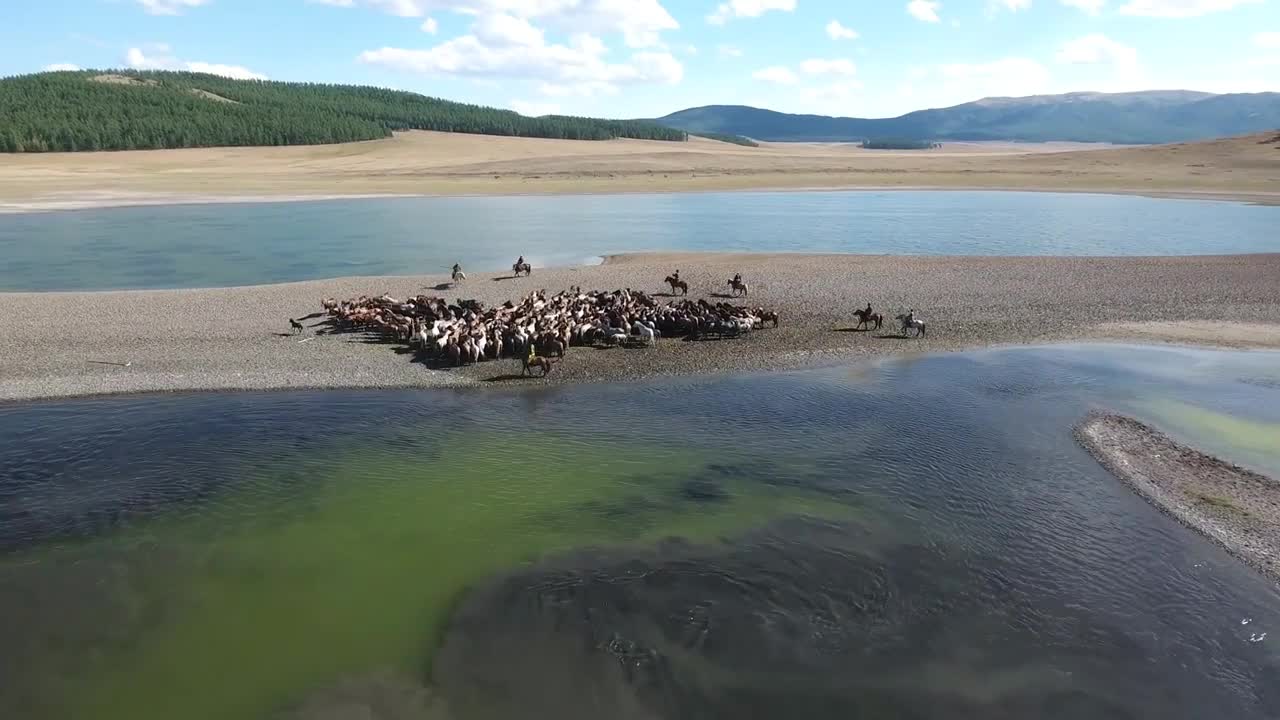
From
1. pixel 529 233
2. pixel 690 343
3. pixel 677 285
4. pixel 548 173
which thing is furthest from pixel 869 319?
pixel 548 173

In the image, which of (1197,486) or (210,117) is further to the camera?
(210,117)

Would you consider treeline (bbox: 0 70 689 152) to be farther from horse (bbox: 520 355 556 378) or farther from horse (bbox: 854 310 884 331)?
horse (bbox: 854 310 884 331)

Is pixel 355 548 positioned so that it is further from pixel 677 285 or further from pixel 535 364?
pixel 677 285

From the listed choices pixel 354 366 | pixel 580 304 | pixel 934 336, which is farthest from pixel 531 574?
pixel 934 336

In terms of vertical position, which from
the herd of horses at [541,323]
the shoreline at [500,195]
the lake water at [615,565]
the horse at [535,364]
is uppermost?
the shoreline at [500,195]

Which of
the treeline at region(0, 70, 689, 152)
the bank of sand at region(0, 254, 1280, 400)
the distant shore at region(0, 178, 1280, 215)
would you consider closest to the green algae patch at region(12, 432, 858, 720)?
the bank of sand at region(0, 254, 1280, 400)

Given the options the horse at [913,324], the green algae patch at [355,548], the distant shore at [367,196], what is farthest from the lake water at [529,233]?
the green algae patch at [355,548]

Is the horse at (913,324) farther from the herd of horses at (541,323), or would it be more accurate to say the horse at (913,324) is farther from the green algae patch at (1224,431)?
the green algae patch at (1224,431)
